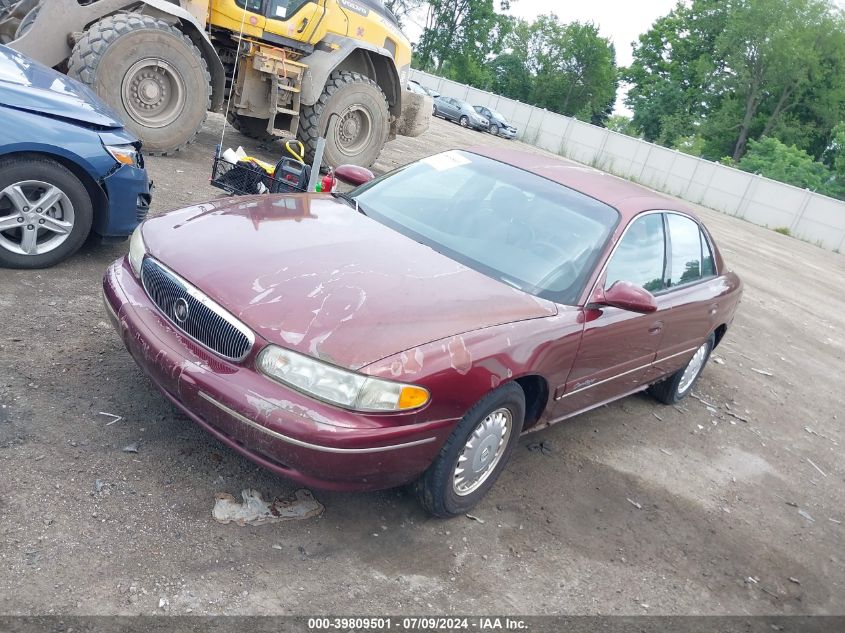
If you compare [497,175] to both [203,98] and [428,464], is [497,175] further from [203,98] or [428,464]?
[203,98]

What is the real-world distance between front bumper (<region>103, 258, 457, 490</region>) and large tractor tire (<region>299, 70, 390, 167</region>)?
288 inches

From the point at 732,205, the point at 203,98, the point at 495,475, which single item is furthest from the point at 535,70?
the point at 495,475

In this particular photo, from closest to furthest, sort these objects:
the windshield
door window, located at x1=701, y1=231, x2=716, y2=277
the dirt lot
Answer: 1. the dirt lot
2. the windshield
3. door window, located at x1=701, y1=231, x2=716, y2=277

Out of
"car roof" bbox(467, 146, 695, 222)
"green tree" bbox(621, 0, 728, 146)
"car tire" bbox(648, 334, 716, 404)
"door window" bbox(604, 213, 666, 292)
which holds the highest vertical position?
"green tree" bbox(621, 0, 728, 146)

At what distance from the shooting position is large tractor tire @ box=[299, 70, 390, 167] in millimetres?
10055

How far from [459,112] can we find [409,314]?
34.8m

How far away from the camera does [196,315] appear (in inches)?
126

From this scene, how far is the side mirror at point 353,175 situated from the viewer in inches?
198

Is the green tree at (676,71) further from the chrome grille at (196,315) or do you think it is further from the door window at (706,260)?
the chrome grille at (196,315)

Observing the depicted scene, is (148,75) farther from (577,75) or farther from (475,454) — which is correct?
(577,75)

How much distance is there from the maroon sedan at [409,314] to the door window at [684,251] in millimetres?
35

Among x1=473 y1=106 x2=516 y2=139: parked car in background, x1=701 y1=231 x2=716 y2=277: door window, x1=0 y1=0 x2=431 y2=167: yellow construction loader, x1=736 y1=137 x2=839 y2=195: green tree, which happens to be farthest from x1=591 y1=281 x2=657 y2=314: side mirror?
x1=736 y1=137 x2=839 y2=195: green tree

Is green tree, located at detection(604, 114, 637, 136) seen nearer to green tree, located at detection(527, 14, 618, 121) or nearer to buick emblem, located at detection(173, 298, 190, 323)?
green tree, located at detection(527, 14, 618, 121)

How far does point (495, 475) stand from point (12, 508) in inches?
83.9
